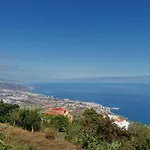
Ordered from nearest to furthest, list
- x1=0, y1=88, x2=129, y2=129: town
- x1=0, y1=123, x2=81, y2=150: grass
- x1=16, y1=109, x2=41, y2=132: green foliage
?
x1=0, y1=123, x2=81, y2=150: grass < x1=16, y1=109, x2=41, y2=132: green foliage < x1=0, y1=88, x2=129, y2=129: town

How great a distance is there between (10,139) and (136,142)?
16.4 ft

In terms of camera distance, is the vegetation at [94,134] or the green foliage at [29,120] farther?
the green foliage at [29,120]

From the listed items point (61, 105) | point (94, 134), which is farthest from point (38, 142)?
point (61, 105)

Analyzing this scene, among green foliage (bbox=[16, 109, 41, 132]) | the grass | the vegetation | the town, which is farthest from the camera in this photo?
the town

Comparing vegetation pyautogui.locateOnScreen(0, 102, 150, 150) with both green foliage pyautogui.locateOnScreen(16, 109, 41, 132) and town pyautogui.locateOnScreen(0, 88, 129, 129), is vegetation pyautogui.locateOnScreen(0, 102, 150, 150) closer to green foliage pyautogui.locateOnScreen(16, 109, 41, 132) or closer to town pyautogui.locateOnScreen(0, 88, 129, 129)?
green foliage pyautogui.locateOnScreen(16, 109, 41, 132)

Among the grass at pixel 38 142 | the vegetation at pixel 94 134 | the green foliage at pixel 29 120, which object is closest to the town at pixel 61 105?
the green foliage at pixel 29 120

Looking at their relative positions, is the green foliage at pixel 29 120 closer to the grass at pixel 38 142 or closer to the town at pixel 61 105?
the grass at pixel 38 142

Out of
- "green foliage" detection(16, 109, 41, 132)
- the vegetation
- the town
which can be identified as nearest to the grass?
the vegetation

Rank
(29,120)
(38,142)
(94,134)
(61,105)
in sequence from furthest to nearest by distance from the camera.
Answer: (61,105), (29,120), (94,134), (38,142)

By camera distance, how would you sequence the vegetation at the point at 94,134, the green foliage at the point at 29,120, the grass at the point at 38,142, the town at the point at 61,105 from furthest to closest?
the town at the point at 61,105 < the green foliage at the point at 29,120 < the grass at the point at 38,142 < the vegetation at the point at 94,134

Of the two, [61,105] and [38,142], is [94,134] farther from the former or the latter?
[61,105]

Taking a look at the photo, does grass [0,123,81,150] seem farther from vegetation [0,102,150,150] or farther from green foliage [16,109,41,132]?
green foliage [16,109,41,132]

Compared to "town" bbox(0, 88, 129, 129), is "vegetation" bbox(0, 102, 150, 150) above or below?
above

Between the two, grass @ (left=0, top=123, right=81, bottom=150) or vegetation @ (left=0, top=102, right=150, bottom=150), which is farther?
grass @ (left=0, top=123, right=81, bottom=150)
